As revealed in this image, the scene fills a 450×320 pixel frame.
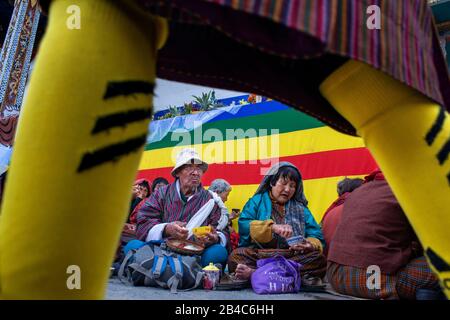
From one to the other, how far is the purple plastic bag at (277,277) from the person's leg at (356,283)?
0.78ft

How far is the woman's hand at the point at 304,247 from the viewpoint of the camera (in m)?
2.39

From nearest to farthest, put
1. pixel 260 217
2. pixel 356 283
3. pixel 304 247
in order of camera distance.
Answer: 1. pixel 356 283
2. pixel 304 247
3. pixel 260 217

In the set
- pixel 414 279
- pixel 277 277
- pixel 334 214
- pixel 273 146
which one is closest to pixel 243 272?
pixel 277 277

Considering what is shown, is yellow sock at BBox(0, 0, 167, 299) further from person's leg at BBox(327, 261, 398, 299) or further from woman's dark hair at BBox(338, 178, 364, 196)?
woman's dark hair at BBox(338, 178, 364, 196)

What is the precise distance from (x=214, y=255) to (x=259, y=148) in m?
1.62

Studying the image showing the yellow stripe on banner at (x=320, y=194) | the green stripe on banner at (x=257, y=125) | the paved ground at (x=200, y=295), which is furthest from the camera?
the green stripe on banner at (x=257, y=125)

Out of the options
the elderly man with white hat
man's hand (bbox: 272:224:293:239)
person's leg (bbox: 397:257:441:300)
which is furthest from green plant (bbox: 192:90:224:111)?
person's leg (bbox: 397:257:441:300)

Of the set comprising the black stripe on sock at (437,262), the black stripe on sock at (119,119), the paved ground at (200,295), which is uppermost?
the black stripe on sock at (119,119)

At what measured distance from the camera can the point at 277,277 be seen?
6.98 feet

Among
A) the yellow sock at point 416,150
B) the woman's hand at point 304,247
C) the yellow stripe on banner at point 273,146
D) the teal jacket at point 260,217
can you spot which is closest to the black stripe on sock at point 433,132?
the yellow sock at point 416,150

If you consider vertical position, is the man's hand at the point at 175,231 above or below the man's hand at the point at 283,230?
below

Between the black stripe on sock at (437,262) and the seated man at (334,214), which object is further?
the seated man at (334,214)

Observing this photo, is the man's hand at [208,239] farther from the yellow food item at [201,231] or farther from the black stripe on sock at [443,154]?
the black stripe on sock at [443,154]

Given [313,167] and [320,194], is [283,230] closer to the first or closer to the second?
[320,194]
